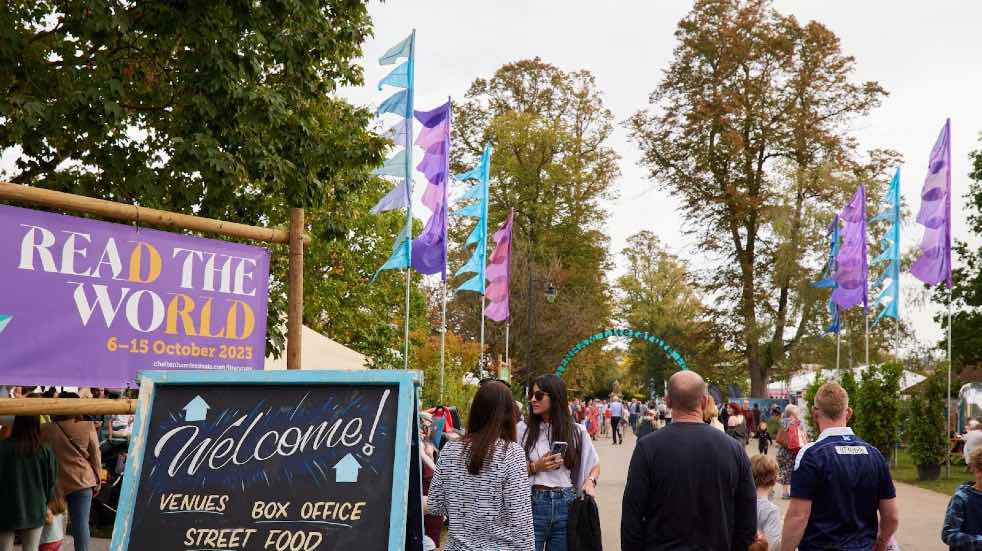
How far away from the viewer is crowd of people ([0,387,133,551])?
7887 mm

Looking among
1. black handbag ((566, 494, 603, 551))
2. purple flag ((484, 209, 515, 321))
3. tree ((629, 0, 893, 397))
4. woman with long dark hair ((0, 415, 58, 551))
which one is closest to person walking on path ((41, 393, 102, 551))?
woman with long dark hair ((0, 415, 58, 551))

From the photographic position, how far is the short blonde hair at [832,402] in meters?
5.63

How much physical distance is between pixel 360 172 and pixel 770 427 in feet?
94.3

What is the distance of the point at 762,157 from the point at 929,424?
2242 centimetres

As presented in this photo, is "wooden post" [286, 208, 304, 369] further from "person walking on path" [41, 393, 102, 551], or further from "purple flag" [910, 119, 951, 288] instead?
"purple flag" [910, 119, 951, 288]

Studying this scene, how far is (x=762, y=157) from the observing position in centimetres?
4531

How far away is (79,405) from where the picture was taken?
5.36 meters

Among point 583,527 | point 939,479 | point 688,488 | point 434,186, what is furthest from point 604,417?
point 688,488

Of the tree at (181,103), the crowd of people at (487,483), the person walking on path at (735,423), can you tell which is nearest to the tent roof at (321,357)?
the tree at (181,103)

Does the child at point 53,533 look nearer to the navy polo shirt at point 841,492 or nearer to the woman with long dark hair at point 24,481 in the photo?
the woman with long dark hair at point 24,481

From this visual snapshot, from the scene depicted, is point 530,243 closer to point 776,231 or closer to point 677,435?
point 776,231

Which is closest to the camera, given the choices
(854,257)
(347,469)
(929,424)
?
(347,469)

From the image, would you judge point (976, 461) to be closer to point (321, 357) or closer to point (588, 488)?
point (588, 488)

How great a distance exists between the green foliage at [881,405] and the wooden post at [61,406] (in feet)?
77.3
